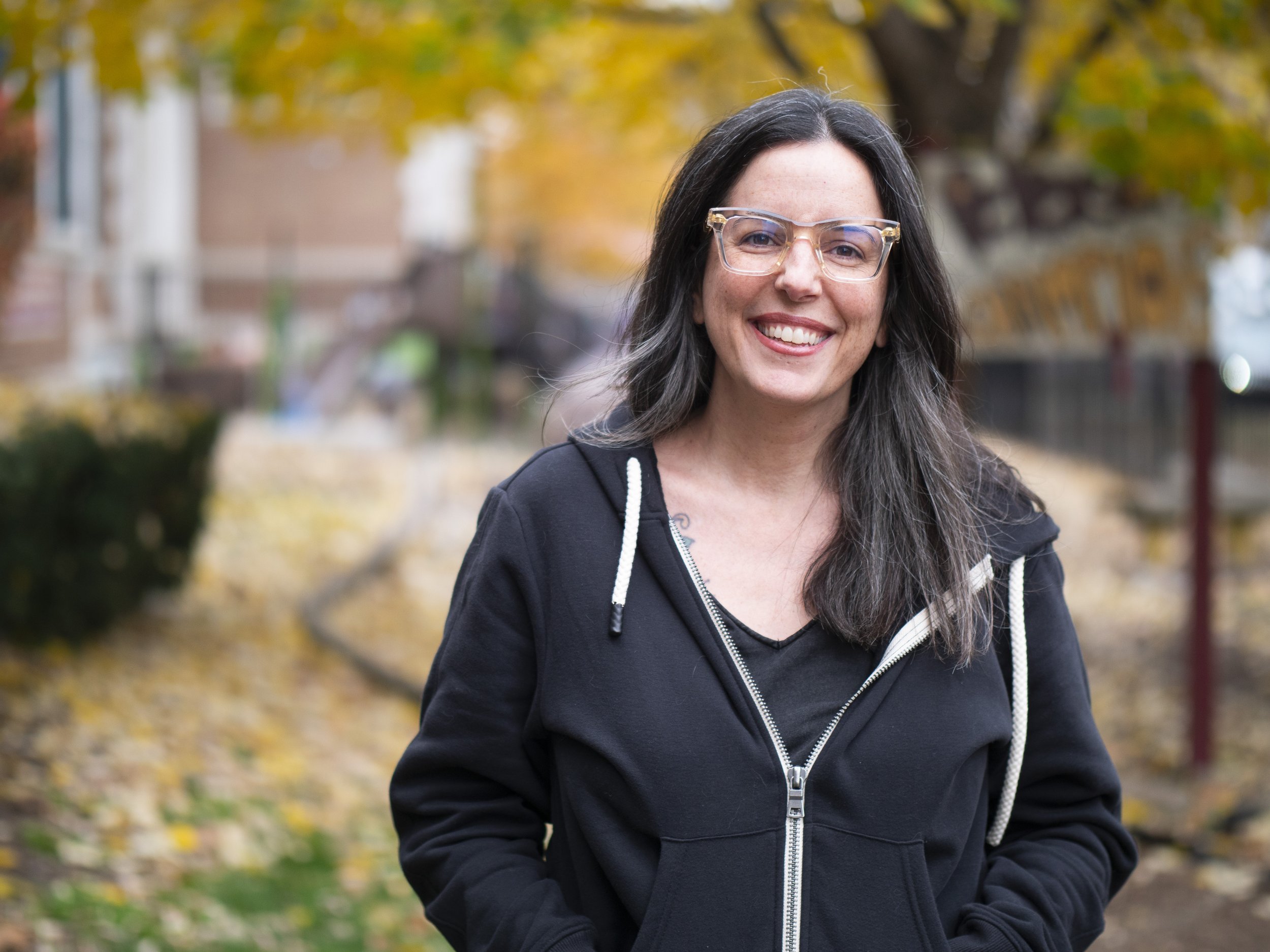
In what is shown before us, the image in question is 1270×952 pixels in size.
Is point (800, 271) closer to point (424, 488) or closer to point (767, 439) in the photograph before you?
point (767, 439)

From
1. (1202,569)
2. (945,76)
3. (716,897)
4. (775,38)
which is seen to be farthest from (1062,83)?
(716,897)

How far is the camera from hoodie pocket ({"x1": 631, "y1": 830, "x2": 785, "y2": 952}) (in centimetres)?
175

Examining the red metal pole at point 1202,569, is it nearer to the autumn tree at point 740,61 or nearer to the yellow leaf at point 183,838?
the autumn tree at point 740,61

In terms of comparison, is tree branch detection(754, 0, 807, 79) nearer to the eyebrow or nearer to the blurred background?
the blurred background

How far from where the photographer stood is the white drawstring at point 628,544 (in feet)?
5.99

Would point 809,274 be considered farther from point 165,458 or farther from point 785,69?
point 165,458

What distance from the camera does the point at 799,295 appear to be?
1.88 meters

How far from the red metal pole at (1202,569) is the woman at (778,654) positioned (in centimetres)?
394

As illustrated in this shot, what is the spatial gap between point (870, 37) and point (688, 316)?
4.09 metres

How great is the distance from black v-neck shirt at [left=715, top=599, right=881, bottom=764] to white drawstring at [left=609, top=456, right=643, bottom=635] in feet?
0.45

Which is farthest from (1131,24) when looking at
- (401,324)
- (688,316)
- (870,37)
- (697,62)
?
(401,324)

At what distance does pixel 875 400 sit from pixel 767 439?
7.8 inches

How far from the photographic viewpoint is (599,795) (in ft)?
5.95

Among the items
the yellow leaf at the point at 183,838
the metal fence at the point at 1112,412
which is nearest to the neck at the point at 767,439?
the yellow leaf at the point at 183,838
